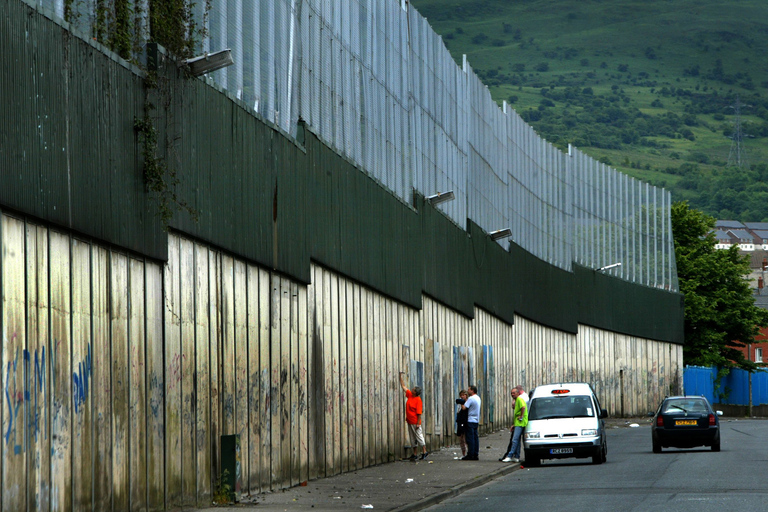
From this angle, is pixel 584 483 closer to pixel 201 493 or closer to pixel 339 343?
pixel 339 343

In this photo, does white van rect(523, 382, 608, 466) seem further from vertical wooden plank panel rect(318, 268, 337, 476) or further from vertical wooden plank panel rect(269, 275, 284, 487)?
vertical wooden plank panel rect(269, 275, 284, 487)

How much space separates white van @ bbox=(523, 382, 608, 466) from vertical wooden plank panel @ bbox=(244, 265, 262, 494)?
9.97m

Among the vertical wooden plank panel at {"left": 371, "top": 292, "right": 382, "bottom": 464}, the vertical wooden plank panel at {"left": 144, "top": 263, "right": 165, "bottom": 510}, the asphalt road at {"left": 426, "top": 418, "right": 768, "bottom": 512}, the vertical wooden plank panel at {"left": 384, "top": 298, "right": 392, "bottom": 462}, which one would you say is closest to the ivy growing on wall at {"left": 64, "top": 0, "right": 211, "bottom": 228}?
the vertical wooden plank panel at {"left": 144, "top": 263, "right": 165, "bottom": 510}

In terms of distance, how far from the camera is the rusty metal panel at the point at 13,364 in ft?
37.3

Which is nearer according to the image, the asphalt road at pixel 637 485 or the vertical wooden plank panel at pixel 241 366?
the asphalt road at pixel 637 485

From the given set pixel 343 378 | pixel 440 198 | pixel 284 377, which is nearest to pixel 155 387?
pixel 284 377

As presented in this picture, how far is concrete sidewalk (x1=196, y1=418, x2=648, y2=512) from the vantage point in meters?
17.0

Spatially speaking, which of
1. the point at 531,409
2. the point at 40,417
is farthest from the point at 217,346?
the point at 531,409

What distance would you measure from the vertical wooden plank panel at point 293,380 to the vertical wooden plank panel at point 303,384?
0.11 metres

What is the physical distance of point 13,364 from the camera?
11.6 m

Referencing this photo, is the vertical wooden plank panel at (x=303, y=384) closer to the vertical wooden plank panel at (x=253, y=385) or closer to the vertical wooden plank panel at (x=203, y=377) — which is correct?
the vertical wooden plank panel at (x=253, y=385)

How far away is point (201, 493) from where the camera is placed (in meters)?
16.5

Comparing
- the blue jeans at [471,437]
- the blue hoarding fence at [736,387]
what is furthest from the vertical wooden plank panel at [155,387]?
the blue hoarding fence at [736,387]

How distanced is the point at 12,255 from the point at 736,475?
14.8 m
